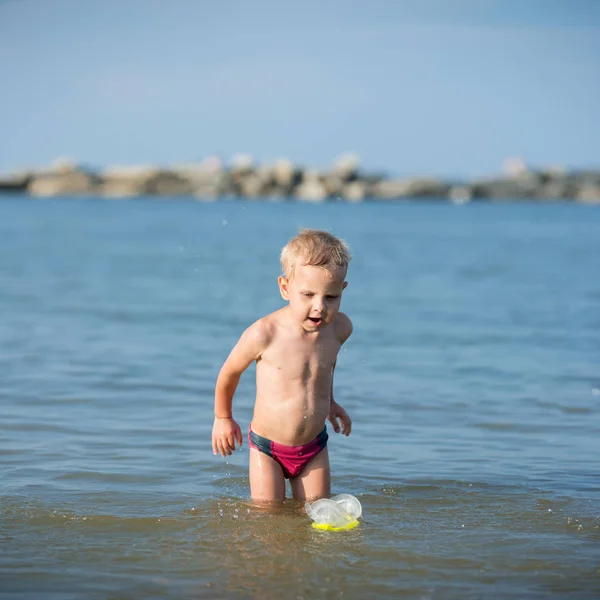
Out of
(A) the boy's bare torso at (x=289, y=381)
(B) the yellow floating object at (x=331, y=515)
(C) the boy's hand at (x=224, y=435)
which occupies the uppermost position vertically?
(A) the boy's bare torso at (x=289, y=381)

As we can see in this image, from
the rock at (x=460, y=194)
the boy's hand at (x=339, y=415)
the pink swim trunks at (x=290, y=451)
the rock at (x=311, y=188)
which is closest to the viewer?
the pink swim trunks at (x=290, y=451)

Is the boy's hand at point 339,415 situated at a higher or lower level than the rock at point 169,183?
lower

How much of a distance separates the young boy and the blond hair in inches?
1.5

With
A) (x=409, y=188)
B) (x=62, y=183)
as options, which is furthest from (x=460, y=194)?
(x=62, y=183)

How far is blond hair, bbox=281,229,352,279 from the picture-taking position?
4457 millimetres

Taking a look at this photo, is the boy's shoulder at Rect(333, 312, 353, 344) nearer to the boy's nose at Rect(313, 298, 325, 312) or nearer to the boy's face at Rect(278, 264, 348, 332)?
the boy's face at Rect(278, 264, 348, 332)

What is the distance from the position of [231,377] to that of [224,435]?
10.5 inches

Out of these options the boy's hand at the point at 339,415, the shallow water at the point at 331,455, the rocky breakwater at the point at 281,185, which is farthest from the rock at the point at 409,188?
the boy's hand at the point at 339,415

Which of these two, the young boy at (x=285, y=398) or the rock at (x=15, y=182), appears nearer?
the young boy at (x=285, y=398)

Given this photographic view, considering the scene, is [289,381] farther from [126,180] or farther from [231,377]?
[126,180]

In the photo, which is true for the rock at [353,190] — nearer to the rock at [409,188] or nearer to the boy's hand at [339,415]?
the rock at [409,188]

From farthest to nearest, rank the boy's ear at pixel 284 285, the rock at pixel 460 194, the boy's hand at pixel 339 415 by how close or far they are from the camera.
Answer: the rock at pixel 460 194
the boy's hand at pixel 339 415
the boy's ear at pixel 284 285

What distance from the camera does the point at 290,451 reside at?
15.5ft

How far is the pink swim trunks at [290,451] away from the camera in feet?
15.5
